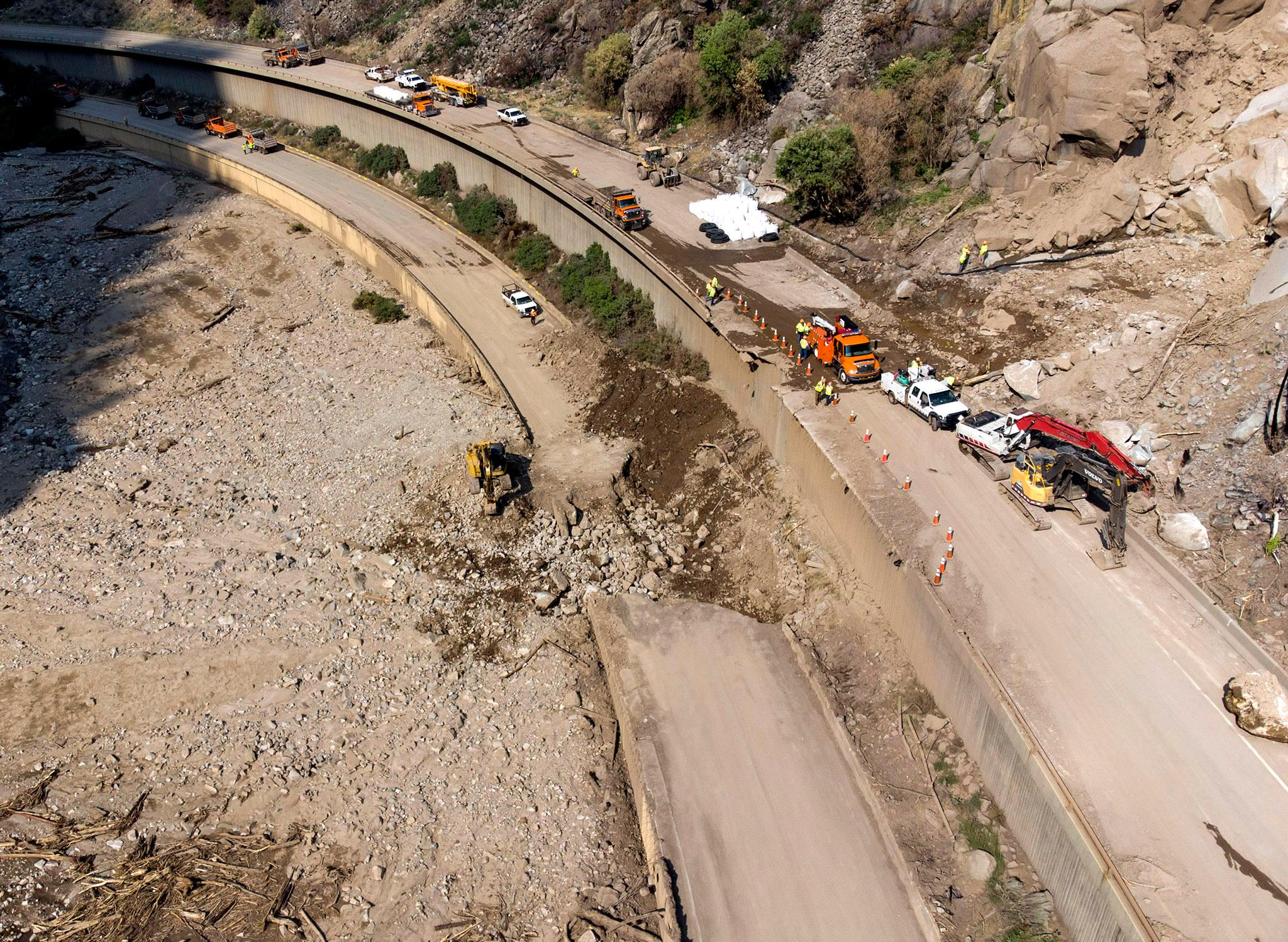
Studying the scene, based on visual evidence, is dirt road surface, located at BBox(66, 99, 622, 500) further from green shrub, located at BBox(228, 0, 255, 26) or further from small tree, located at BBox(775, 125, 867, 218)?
green shrub, located at BBox(228, 0, 255, 26)

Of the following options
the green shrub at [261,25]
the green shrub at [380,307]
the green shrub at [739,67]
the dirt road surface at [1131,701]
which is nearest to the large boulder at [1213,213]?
the dirt road surface at [1131,701]

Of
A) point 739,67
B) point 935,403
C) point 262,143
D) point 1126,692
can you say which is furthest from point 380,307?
point 1126,692

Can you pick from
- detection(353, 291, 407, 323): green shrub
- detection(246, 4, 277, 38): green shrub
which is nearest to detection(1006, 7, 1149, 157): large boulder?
detection(353, 291, 407, 323): green shrub

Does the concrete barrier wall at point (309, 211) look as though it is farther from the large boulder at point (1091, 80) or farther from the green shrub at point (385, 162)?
the large boulder at point (1091, 80)

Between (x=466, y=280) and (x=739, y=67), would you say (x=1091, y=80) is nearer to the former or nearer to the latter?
(x=739, y=67)

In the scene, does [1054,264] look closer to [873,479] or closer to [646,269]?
[873,479]

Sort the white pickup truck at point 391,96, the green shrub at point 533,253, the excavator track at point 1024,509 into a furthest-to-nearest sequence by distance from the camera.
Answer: the white pickup truck at point 391,96 < the green shrub at point 533,253 < the excavator track at point 1024,509
